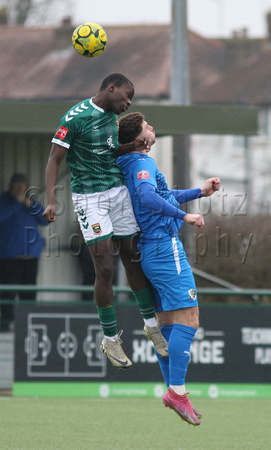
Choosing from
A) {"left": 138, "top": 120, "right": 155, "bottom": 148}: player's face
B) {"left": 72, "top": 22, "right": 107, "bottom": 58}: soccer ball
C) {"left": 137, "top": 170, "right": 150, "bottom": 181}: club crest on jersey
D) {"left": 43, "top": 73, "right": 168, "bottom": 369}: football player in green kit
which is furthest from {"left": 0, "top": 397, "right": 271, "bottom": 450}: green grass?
{"left": 72, "top": 22, "right": 107, "bottom": 58}: soccer ball

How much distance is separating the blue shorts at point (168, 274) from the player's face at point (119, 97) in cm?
104

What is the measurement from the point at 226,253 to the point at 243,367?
6.62 metres

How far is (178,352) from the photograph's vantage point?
6887 mm

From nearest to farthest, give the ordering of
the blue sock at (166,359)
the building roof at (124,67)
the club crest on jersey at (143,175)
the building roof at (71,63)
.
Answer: the club crest on jersey at (143,175) < the blue sock at (166,359) < the building roof at (71,63) < the building roof at (124,67)

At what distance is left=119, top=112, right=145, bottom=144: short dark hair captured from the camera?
271 inches

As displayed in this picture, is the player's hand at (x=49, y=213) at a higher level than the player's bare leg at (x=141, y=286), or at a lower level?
higher

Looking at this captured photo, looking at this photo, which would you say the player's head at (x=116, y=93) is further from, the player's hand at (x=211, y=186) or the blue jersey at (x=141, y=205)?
the player's hand at (x=211, y=186)

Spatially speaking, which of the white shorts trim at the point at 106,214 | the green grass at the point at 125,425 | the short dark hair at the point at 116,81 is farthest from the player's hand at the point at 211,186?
the green grass at the point at 125,425

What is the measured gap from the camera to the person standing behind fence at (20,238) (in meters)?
12.0

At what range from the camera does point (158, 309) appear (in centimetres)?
711

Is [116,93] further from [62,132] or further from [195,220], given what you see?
[195,220]

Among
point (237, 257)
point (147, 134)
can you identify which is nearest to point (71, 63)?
point (237, 257)

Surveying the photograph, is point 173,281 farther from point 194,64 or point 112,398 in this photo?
point 194,64

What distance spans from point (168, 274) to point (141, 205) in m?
0.55
